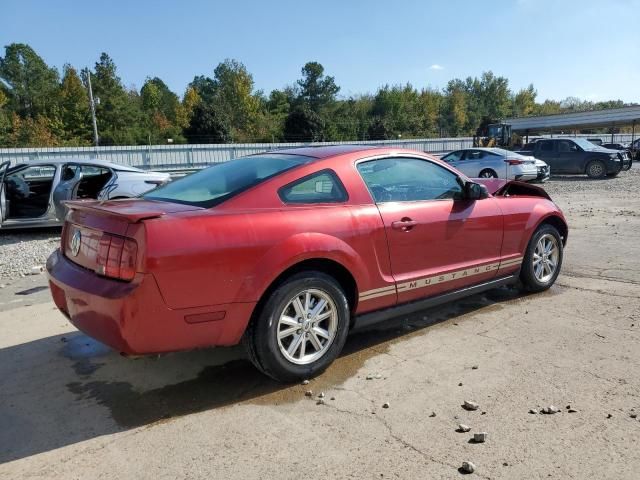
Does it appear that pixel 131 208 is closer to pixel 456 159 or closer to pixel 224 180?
pixel 224 180

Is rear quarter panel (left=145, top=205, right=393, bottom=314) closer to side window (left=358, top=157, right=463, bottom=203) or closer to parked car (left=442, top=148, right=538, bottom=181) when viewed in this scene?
side window (left=358, top=157, right=463, bottom=203)

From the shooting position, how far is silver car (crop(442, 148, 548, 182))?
17.3m

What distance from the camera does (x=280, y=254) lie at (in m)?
3.25

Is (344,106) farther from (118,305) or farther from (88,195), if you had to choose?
(118,305)

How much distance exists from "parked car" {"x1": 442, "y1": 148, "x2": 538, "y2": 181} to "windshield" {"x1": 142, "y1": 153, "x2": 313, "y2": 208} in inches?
576

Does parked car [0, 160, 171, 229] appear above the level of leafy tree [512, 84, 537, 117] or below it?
below

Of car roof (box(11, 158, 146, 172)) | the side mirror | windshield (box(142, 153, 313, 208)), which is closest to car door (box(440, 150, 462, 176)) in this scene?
car roof (box(11, 158, 146, 172))

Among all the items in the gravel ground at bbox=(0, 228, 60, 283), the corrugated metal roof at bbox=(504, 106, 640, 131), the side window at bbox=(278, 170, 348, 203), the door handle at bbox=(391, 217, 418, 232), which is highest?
the corrugated metal roof at bbox=(504, 106, 640, 131)

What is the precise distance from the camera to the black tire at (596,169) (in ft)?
69.1

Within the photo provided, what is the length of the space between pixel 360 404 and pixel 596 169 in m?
21.5

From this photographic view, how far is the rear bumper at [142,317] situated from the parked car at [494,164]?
620 inches

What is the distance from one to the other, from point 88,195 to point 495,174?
13.1 m

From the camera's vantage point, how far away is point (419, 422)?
296cm

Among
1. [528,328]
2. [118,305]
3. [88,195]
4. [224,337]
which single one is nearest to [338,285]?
[224,337]
